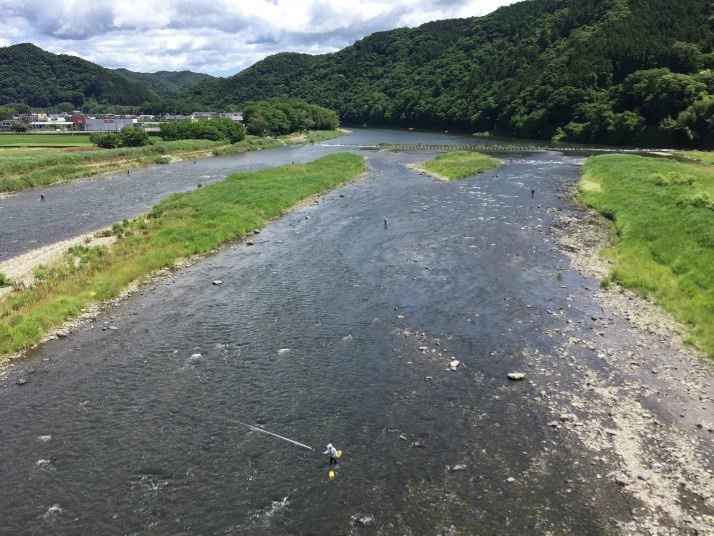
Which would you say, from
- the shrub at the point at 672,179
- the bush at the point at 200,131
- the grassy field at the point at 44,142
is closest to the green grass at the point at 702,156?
the shrub at the point at 672,179

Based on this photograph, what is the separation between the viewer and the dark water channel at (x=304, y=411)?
47.9 ft

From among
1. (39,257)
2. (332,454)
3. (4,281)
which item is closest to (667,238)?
(332,454)

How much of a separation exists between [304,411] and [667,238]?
2930 centimetres

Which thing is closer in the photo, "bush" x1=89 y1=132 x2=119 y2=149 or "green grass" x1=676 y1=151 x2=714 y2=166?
"green grass" x1=676 y1=151 x2=714 y2=166

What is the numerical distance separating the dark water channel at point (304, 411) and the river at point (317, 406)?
0.07 meters

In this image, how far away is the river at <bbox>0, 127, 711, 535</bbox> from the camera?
14.6m

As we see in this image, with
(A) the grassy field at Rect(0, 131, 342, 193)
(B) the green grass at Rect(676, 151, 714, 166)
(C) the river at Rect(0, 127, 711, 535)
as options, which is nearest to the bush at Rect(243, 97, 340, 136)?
(A) the grassy field at Rect(0, 131, 342, 193)

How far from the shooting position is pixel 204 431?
59.7 feet

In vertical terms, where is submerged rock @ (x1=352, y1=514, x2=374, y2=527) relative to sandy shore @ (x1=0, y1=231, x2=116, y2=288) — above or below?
below

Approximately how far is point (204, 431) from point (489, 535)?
10.2m

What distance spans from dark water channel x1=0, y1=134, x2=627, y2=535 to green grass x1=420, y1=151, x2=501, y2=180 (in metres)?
42.5

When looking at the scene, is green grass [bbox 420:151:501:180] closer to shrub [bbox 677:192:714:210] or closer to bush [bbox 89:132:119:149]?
shrub [bbox 677:192:714:210]

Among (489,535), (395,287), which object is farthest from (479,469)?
(395,287)

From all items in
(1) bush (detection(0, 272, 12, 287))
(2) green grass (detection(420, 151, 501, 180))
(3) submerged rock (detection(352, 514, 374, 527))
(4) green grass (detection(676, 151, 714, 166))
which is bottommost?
(3) submerged rock (detection(352, 514, 374, 527))
